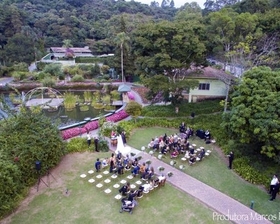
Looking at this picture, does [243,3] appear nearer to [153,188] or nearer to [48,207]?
[153,188]

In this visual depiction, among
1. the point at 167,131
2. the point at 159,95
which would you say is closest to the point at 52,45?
the point at 159,95

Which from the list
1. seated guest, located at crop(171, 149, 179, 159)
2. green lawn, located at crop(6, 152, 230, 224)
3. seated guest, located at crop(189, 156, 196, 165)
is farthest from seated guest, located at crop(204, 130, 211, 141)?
green lawn, located at crop(6, 152, 230, 224)

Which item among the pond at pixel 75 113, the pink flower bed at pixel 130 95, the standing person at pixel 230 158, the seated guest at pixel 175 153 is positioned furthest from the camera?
the pink flower bed at pixel 130 95

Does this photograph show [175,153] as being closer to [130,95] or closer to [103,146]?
[103,146]

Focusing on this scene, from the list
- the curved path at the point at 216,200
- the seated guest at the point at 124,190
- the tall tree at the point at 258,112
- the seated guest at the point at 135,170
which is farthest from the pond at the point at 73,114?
the tall tree at the point at 258,112

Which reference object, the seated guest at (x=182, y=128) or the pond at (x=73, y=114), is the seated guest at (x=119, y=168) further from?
the pond at (x=73, y=114)

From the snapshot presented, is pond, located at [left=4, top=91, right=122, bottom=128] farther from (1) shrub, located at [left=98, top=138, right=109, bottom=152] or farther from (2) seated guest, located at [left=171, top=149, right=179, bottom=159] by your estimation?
(2) seated guest, located at [left=171, top=149, right=179, bottom=159]
